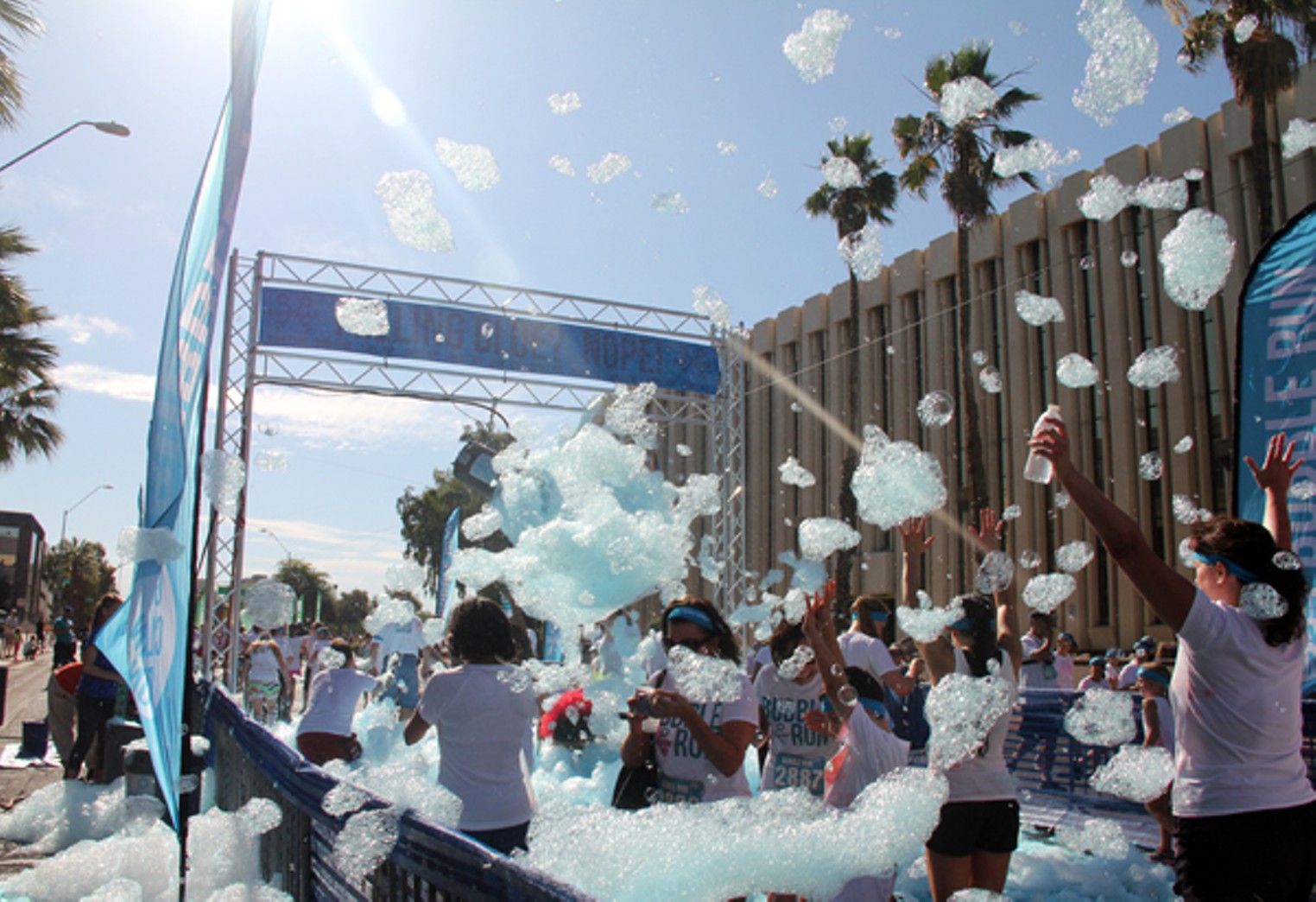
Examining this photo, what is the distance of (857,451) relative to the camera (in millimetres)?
22828

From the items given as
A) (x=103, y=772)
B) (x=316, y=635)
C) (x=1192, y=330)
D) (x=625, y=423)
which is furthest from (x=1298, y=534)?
(x=316, y=635)

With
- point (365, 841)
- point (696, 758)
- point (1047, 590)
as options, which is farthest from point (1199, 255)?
point (365, 841)

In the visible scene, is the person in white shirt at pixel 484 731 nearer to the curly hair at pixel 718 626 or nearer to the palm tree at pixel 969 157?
the curly hair at pixel 718 626

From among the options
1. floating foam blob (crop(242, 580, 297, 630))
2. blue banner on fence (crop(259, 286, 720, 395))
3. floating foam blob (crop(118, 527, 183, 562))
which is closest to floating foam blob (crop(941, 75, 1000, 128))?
floating foam blob (crop(118, 527, 183, 562))

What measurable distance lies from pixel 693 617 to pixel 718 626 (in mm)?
97

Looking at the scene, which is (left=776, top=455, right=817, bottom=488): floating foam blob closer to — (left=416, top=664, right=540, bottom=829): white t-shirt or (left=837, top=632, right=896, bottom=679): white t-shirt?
(left=837, top=632, right=896, bottom=679): white t-shirt

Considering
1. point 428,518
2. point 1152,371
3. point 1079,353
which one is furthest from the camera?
point 428,518

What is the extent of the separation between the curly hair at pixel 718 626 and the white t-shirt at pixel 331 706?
11.5 ft

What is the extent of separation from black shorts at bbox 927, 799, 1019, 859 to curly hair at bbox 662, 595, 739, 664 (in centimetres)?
89

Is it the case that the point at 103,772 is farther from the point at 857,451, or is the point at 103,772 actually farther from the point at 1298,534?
the point at 857,451

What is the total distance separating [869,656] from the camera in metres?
4.22

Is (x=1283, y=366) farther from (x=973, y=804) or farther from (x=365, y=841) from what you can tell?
(x=365, y=841)

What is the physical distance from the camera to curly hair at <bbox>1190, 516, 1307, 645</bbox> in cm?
243

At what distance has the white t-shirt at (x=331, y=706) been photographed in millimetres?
6281
